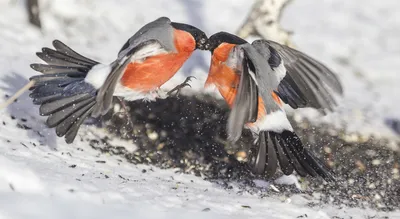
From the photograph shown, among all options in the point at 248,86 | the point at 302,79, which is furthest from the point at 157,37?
the point at 302,79

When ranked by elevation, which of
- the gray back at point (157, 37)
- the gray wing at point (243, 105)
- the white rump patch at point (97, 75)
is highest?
the gray back at point (157, 37)

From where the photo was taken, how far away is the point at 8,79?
4.02m

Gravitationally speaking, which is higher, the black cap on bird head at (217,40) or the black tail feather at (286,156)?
the black cap on bird head at (217,40)

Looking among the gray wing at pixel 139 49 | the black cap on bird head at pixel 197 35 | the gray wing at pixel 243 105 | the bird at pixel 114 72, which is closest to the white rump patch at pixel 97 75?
the bird at pixel 114 72

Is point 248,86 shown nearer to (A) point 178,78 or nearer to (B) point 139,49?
(B) point 139,49

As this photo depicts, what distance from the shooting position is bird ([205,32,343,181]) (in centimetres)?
309

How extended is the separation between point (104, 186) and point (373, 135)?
188 centimetres

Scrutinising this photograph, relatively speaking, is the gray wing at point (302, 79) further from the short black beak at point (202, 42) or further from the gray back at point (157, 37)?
the gray back at point (157, 37)

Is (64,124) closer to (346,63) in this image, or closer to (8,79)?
(8,79)

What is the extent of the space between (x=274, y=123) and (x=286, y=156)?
0.58 feet

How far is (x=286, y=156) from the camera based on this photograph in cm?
333

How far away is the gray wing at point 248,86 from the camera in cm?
269

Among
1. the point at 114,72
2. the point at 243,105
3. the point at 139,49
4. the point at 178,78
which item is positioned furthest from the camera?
the point at 178,78

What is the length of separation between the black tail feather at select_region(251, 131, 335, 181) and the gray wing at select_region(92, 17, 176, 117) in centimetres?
65
